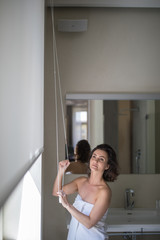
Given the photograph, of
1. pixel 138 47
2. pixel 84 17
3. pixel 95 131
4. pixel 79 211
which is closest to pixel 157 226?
pixel 79 211

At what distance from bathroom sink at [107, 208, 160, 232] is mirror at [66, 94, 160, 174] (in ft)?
1.30

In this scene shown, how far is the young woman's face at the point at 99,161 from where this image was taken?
236cm

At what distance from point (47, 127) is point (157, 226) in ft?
4.60

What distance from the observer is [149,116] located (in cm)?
319

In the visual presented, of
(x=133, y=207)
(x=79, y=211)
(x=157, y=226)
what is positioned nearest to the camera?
(x=79, y=211)

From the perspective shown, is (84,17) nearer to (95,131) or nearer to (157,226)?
(95,131)

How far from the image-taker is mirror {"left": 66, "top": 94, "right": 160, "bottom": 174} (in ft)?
10.4

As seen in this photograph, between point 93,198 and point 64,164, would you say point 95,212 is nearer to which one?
point 93,198

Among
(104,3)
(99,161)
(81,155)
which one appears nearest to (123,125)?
(81,155)

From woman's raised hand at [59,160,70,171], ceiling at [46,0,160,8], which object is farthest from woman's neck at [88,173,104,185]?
ceiling at [46,0,160,8]

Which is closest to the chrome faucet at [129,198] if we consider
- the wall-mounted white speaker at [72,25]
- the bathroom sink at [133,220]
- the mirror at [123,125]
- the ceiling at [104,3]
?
the bathroom sink at [133,220]

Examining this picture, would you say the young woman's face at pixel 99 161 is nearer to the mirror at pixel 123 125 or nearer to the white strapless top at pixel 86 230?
the white strapless top at pixel 86 230

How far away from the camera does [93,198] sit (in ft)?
7.53

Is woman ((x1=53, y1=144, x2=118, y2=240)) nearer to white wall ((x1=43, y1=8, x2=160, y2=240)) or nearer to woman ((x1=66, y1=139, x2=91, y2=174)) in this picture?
woman ((x1=66, y1=139, x2=91, y2=174))
